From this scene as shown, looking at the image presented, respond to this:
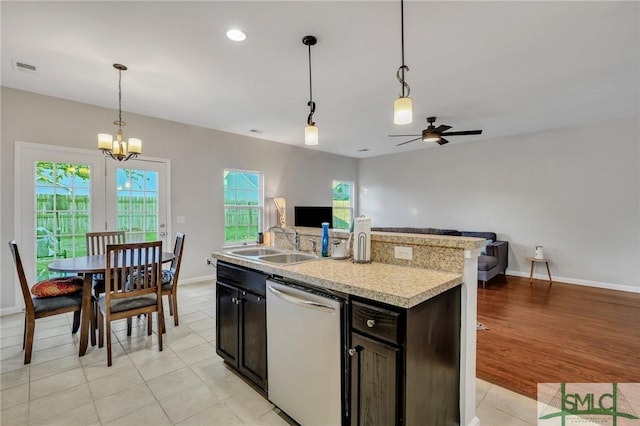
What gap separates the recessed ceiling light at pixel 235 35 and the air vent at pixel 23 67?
217 cm

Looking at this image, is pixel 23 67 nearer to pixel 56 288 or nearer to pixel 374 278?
pixel 56 288

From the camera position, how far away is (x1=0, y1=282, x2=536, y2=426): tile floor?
1.79 meters

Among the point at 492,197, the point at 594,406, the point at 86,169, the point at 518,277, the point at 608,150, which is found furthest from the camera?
the point at 492,197

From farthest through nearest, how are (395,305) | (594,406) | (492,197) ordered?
(492,197)
(594,406)
(395,305)

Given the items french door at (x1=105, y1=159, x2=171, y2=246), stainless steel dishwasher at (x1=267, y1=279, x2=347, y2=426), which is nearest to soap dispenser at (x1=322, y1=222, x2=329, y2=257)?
stainless steel dishwasher at (x1=267, y1=279, x2=347, y2=426)

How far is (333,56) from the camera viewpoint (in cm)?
265

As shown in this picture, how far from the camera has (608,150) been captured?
4594 mm

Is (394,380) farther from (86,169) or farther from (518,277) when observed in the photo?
(518,277)

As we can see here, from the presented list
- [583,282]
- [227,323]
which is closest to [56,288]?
[227,323]

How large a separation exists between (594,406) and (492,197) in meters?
4.53

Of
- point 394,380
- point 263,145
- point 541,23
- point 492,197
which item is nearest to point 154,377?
point 394,380

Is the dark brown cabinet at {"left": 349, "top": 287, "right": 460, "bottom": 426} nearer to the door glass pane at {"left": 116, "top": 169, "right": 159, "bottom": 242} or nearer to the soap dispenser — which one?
the soap dispenser

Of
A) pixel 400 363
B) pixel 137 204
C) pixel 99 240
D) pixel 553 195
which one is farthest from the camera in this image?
pixel 553 195

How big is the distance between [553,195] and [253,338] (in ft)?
18.6
